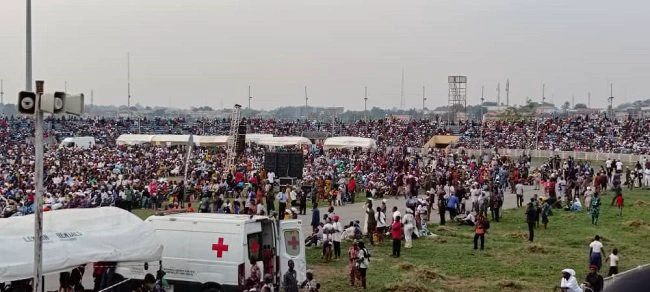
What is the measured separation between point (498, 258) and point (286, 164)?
589 inches

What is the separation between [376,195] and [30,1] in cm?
2882

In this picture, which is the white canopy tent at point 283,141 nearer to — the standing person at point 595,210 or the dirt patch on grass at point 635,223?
the standing person at point 595,210

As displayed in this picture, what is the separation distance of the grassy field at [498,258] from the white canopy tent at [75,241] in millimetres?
5833

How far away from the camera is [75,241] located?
11.9 m

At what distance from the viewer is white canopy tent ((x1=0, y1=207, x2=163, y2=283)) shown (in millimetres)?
10945

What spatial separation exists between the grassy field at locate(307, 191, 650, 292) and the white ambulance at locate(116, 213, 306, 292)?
10.3 ft

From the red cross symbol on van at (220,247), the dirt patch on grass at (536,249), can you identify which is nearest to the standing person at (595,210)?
the dirt patch on grass at (536,249)

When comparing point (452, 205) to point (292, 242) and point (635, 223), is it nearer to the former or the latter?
point (635, 223)

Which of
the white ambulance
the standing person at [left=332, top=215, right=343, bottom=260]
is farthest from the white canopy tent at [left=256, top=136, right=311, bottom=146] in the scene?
the white ambulance

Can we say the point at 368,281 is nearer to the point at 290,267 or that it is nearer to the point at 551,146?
the point at 290,267

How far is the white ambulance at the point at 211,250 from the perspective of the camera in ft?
47.8

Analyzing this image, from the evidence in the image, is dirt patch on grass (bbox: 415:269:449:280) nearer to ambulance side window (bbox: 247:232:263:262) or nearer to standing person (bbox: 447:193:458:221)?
ambulance side window (bbox: 247:232:263:262)

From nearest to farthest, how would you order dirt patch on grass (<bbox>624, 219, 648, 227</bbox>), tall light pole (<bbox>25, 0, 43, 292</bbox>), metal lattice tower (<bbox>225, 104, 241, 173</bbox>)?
tall light pole (<bbox>25, 0, 43, 292</bbox>), dirt patch on grass (<bbox>624, 219, 648, 227</bbox>), metal lattice tower (<bbox>225, 104, 241, 173</bbox>)

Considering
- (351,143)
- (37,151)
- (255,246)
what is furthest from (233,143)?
(37,151)
